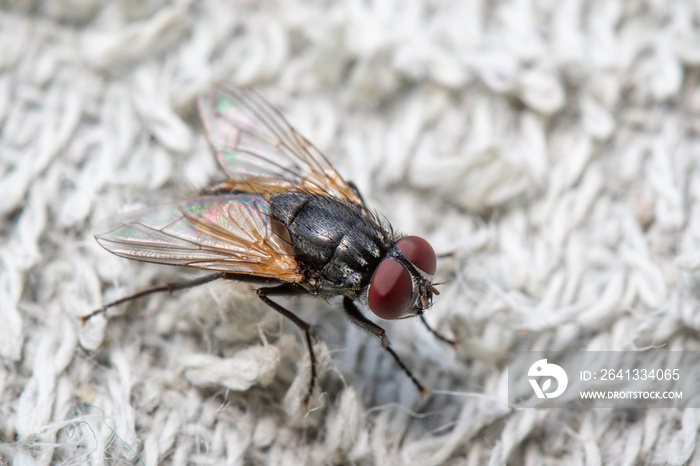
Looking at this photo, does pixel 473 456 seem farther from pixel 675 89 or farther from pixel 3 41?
pixel 3 41

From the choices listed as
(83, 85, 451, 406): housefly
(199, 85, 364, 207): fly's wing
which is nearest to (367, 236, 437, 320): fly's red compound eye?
(83, 85, 451, 406): housefly

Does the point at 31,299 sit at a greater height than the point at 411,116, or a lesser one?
lesser

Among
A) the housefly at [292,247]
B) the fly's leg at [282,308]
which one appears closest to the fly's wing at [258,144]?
the housefly at [292,247]

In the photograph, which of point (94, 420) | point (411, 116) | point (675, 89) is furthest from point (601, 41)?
point (94, 420)

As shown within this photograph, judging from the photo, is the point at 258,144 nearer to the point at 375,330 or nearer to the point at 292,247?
the point at 292,247

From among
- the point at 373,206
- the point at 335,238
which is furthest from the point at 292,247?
the point at 373,206

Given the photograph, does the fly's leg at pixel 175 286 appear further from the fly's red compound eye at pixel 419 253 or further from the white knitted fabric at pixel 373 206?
the fly's red compound eye at pixel 419 253
